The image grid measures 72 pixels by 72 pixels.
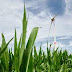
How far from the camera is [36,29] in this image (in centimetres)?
97

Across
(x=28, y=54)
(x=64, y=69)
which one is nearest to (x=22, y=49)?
(x=28, y=54)

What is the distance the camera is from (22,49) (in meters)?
0.93

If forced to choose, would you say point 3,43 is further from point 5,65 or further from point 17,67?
point 17,67

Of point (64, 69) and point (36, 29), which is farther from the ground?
point (36, 29)

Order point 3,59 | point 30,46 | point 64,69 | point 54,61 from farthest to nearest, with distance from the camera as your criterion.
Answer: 1. point 54,61
2. point 64,69
3. point 3,59
4. point 30,46

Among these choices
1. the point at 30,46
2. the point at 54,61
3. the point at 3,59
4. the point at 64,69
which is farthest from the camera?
the point at 54,61

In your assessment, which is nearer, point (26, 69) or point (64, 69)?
point (26, 69)

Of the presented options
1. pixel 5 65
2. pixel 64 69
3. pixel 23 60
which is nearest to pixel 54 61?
pixel 64 69

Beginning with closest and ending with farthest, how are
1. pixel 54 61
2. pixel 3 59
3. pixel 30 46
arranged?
pixel 30 46 < pixel 3 59 < pixel 54 61

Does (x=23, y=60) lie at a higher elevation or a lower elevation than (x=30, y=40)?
lower

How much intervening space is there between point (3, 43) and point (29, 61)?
0.25 meters

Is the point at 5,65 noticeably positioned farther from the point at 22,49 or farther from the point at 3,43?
the point at 22,49

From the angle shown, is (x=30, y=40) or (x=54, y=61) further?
(x=54, y=61)

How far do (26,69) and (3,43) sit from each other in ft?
0.89
